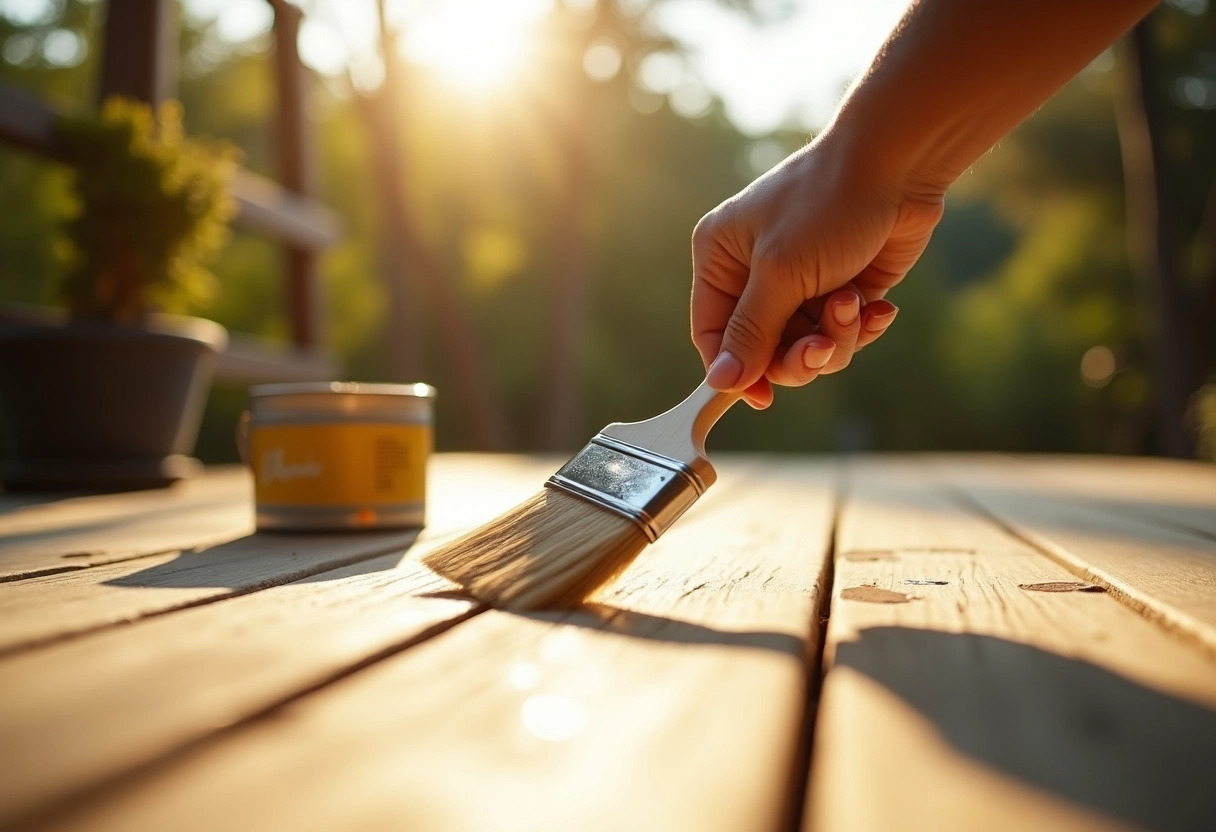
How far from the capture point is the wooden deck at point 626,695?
497 mm

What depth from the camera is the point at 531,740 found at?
1.95 feet

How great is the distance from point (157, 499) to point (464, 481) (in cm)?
94

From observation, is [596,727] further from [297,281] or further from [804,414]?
[804,414]

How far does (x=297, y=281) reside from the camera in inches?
190

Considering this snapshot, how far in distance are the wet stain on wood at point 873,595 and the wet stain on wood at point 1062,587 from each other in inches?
5.3

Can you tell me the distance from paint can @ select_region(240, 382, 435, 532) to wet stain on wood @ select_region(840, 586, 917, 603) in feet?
2.36

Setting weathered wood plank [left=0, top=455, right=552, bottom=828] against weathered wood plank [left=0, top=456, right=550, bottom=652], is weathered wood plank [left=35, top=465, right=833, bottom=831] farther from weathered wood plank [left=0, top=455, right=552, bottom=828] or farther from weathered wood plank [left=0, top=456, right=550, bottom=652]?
Answer: weathered wood plank [left=0, top=456, right=550, bottom=652]

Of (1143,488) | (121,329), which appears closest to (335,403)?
(121,329)

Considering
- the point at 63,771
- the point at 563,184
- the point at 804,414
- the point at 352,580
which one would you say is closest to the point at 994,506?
the point at 352,580

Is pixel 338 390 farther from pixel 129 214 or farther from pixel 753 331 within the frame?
pixel 129 214

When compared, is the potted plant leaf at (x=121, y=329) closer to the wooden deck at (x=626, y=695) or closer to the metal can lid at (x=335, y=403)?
the metal can lid at (x=335, y=403)

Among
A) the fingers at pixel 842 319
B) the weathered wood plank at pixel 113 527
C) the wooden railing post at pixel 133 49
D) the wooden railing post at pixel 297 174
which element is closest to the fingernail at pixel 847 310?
the fingers at pixel 842 319

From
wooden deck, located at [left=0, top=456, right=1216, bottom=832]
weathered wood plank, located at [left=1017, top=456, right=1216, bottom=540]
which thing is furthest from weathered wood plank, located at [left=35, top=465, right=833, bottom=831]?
weathered wood plank, located at [left=1017, top=456, right=1216, bottom=540]

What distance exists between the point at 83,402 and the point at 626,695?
87.6 inches
